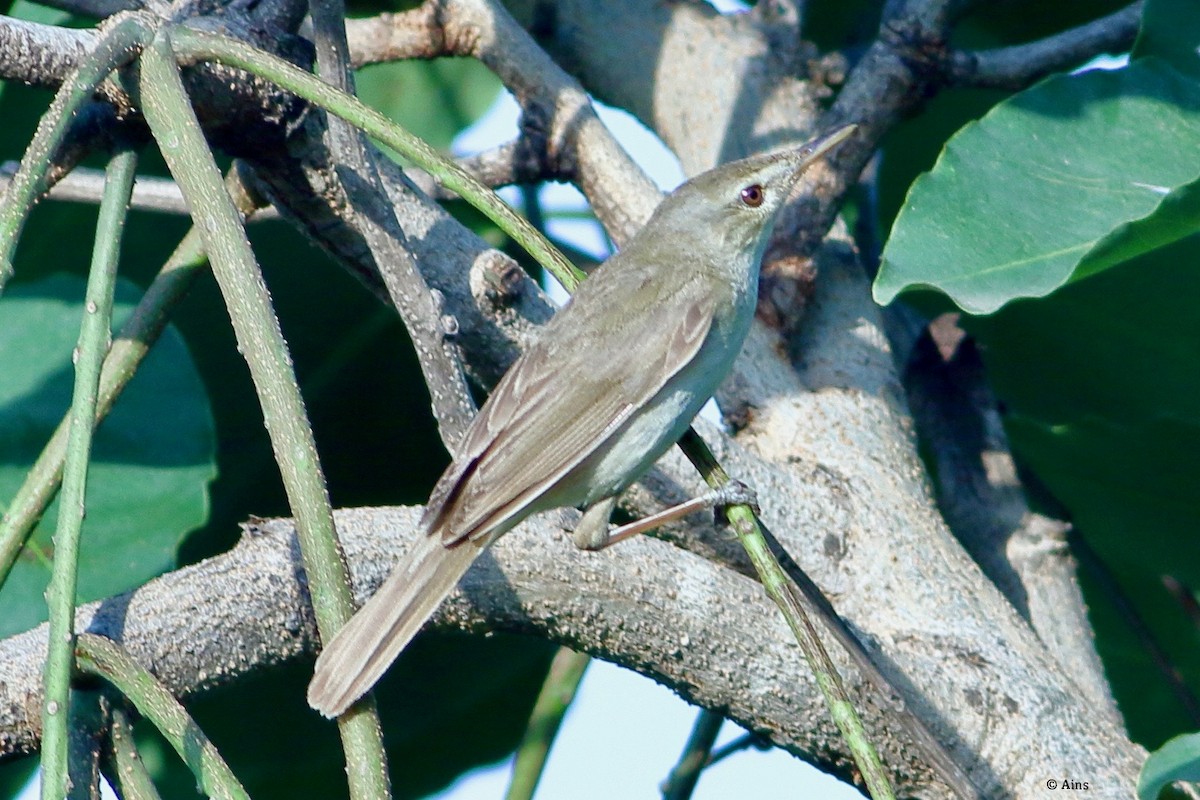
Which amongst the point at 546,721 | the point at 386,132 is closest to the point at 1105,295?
the point at 546,721

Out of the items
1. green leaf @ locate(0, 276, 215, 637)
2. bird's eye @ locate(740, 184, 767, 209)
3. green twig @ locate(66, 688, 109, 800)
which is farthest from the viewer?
bird's eye @ locate(740, 184, 767, 209)

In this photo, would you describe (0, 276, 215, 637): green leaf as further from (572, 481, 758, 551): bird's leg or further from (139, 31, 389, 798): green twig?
(139, 31, 389, 798): green twig

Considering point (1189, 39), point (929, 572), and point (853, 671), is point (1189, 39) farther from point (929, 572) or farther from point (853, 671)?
point (853, 671)

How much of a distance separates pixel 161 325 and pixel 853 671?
1.34 meters

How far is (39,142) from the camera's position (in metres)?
1.82

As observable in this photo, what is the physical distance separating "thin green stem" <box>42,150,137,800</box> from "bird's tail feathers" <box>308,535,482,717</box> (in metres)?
0.35

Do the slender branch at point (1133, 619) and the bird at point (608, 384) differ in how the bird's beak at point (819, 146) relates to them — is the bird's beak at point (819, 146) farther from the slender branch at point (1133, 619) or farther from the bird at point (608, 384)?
the slender branch at point (1133, 619)

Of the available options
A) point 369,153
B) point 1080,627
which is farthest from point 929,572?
point 369,153

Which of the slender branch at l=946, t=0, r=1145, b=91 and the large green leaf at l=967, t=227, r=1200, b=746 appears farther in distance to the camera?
the slender branch at l=946, t=0, r=1145, b=91

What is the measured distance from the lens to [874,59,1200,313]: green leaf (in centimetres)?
206

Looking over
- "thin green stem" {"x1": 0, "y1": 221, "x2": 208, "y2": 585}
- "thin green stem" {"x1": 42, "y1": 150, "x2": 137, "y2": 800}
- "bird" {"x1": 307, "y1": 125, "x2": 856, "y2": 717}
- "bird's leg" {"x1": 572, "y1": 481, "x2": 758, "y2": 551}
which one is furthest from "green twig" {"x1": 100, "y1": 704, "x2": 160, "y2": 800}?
"bird's leg" {"x1": 572, "y1": 481, "x2": 758, "y2": 551}

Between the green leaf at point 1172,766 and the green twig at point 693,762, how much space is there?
1.39 m

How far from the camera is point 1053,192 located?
90.0 inches

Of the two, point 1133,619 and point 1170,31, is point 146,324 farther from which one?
point 1133,619
